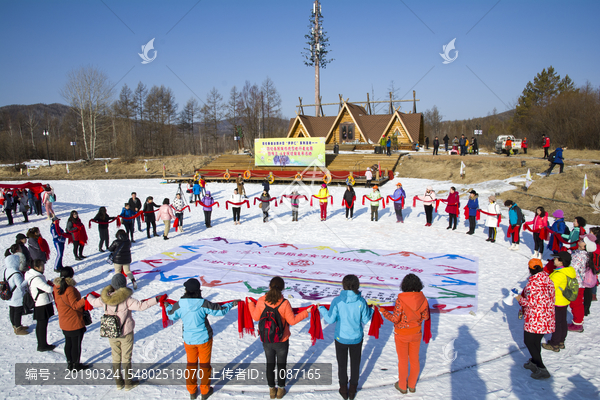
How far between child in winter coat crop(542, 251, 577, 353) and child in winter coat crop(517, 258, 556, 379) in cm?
65

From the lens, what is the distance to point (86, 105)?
4347cm

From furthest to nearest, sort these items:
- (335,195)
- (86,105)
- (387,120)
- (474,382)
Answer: (86,105), (387,120), (335,195), (474,382)

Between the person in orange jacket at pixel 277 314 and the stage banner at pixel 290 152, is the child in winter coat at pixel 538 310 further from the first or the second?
the stage banner at pixel 290 152

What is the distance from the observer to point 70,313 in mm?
4785

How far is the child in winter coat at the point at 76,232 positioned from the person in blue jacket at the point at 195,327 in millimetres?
7280

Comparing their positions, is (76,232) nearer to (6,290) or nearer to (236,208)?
(6,290)

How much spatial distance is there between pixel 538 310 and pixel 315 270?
217 inches

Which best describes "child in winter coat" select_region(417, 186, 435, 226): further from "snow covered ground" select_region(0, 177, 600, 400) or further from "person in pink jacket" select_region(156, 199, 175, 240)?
"person in pink jacket" select_region(156, 199, 175, 240)

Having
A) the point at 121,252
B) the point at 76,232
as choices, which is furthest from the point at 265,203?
the point at 121,252

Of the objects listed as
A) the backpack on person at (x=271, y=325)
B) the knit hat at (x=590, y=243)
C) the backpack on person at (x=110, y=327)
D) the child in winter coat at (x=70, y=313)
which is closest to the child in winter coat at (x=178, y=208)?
the child in winter coat at (x=70, y=313)

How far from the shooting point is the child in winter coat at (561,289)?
5184 millimetres

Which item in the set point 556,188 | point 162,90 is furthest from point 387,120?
point 162,90

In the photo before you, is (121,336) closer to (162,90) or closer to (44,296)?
(44,296)

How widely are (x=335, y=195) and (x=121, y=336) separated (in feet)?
57.4
